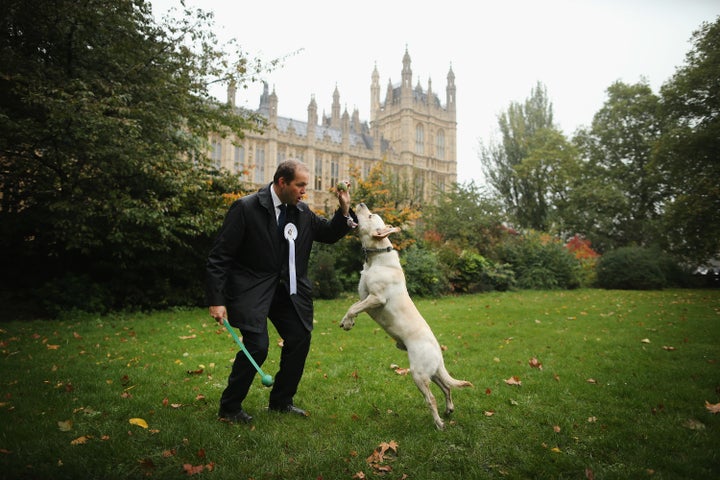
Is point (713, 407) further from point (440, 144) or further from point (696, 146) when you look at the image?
point (440, 144)

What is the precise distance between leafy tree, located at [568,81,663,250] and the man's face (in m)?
25.7

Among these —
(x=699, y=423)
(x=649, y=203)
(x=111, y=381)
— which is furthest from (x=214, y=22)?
(x=649, y=203)

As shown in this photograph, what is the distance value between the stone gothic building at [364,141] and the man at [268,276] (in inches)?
1461

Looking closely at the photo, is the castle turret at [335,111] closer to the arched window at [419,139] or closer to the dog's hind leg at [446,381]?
the arched window at [419,139]

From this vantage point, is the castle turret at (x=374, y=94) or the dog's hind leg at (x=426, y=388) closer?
the dog's hind leg at (x=426, y=388)

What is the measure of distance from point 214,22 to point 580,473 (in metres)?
11.5

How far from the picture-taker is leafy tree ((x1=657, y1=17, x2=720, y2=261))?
50.7 ft

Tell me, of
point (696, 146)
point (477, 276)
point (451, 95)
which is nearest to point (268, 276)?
point (477, 276)

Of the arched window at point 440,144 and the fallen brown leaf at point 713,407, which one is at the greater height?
the arched window at point 440,144

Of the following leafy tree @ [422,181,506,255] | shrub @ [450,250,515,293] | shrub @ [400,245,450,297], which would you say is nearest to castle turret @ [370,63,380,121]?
leafy tree @ [422,181,506,255]

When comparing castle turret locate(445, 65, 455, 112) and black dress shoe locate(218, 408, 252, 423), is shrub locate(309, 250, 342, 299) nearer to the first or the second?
black dress shoe locate(218, 408, 252, 423)

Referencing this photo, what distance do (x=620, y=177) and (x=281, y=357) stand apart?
29.2 meters

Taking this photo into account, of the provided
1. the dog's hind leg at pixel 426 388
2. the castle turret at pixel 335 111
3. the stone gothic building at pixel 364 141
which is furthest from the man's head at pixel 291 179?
the castle turret at pixel 335 111

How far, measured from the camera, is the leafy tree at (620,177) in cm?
2417
